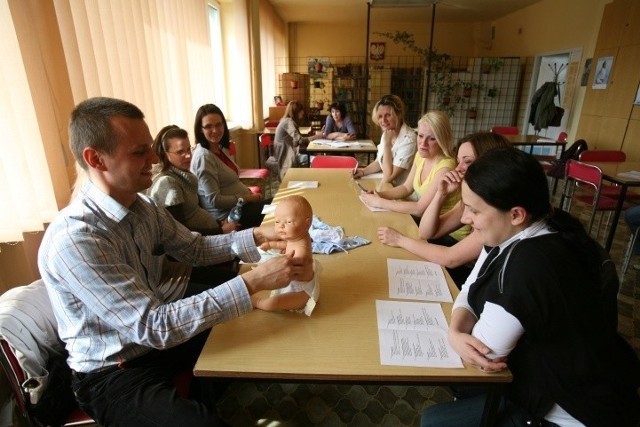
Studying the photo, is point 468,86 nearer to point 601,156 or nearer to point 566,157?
point 566,157

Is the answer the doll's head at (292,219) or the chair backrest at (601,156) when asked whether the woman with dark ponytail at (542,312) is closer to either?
the doll's head at (292,219)

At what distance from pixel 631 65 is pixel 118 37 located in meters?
5.73

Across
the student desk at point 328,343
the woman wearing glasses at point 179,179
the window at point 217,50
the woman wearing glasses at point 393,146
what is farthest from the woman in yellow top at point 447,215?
the window at point 217,50

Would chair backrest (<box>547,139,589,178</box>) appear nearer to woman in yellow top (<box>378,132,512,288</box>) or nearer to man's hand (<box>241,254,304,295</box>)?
woman in yellow top (<box>378,132,512,288</box>)

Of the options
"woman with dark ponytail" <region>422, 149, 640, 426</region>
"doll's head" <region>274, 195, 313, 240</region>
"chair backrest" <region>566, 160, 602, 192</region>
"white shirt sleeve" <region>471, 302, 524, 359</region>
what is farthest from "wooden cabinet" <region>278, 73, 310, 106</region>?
"white shirt sleeve" <region>471, 302, 524, 359</region>

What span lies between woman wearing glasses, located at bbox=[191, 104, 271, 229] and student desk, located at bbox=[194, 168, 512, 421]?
1.41 meters

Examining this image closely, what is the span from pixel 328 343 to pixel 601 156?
160 inches

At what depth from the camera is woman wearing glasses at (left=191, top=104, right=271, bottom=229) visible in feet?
8.50

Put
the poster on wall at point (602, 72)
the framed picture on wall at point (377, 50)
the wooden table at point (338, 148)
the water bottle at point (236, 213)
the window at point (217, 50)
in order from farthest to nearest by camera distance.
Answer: the framed picture on wall at point (377, 50) → the window at point (217, 50) → the poster on wall at point (602, 72) → the wooden table at point (338, 148) → the water bottle at point (236, 213)

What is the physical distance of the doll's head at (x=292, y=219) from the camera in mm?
1097

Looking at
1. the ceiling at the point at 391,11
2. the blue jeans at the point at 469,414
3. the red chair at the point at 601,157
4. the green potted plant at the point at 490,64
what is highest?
the ceiling at the point at 391,11

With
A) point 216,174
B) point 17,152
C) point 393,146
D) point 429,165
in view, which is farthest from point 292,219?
point 393,146

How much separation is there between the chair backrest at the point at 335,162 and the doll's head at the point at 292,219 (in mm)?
2408

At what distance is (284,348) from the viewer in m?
0.97
